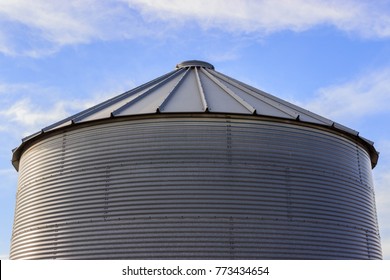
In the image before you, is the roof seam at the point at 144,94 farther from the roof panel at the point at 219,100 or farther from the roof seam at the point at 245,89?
the roof seam at the point at 245,89

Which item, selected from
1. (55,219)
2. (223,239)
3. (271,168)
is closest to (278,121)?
(271,168)

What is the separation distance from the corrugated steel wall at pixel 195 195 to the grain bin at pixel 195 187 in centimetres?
4

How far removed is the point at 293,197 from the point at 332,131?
12.9 ft

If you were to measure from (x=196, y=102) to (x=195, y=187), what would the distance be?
3.89 meters

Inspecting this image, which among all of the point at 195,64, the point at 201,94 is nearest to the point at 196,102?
the point at 201,94

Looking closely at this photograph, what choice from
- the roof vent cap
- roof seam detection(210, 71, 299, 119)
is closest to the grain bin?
roof seam detection(210, 71, 299, 119)

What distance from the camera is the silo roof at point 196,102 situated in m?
20.0

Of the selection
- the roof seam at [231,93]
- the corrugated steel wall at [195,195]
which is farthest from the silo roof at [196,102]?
the corrugated steel wall at [195,195]

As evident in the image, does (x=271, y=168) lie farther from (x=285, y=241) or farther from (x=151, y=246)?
(x=151, y=246)

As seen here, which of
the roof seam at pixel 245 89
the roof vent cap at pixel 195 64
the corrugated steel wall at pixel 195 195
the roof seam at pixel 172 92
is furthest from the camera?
the roof vent cap at pixel 195 64

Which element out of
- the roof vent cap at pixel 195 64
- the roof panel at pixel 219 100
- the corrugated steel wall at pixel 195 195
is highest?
the roof vent cap at pixel 195 64

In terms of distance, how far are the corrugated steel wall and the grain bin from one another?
0.12ft

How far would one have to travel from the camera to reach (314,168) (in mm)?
19719

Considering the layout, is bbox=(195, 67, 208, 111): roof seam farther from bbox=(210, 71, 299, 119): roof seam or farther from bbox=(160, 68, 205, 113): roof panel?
bbox=(210, 71, 299, 119): roof seam
